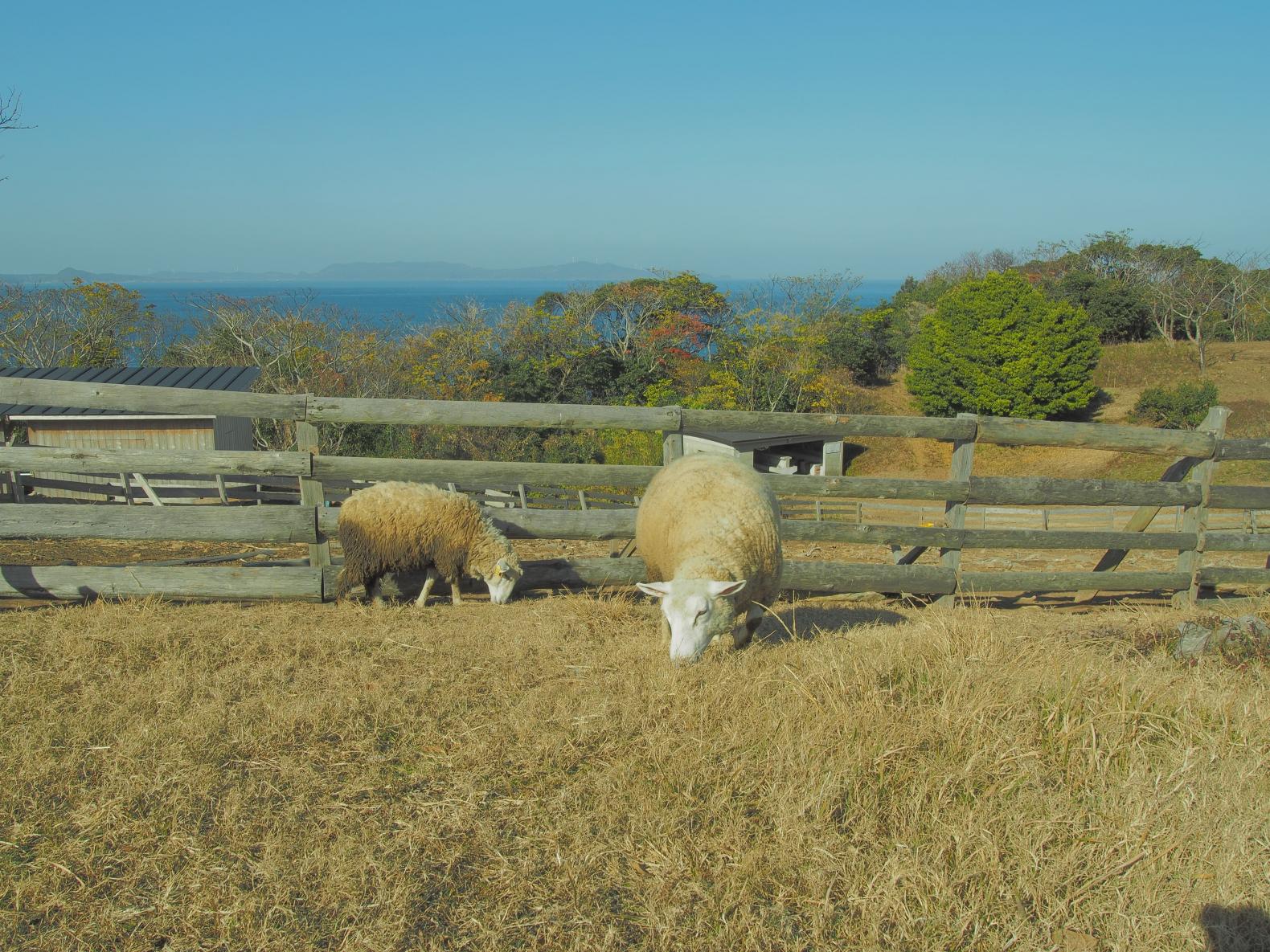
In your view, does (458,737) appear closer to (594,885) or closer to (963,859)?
(594,885)

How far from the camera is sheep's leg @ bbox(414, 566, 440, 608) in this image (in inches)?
275

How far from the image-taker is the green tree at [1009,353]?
135ft

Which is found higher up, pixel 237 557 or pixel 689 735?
pixel 689 735

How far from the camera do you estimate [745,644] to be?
5.57 m

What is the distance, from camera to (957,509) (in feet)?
24.6

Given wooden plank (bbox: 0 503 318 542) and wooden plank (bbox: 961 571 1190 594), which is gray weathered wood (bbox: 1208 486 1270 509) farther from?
wooden plank (bbox: 0 503 318 542)

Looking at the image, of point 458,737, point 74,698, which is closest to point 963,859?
point 458,737

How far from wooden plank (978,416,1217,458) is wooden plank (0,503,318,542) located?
18.0 feet

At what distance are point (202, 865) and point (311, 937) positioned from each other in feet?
1.86

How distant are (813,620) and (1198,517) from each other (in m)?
4.26

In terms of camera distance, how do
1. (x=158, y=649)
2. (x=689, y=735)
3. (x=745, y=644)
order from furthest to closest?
(x=745, y=644) → (x=158, y=649) → (x=689, y=735)

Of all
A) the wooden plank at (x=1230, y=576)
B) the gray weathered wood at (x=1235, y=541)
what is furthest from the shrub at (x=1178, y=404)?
the gray weathered wood at (x=1235, y=541)

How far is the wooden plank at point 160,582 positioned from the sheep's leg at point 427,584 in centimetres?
77

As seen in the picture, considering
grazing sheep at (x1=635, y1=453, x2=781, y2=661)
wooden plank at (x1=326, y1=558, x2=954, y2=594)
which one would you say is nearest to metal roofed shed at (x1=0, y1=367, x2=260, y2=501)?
wooden plank at (x1=326, y1=558, x2=954, y2=594)
